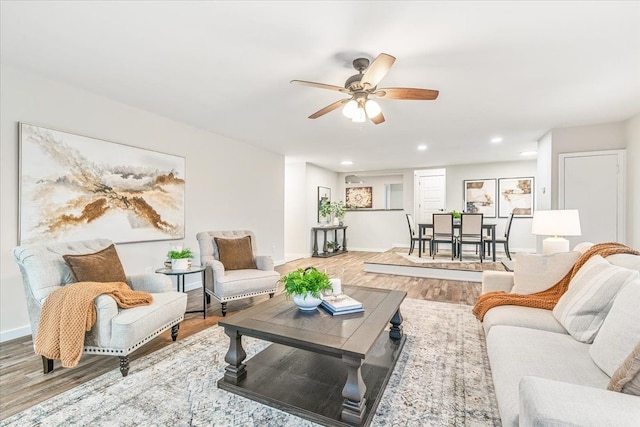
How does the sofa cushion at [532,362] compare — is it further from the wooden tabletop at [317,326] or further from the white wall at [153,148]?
the white wall at [153,148]

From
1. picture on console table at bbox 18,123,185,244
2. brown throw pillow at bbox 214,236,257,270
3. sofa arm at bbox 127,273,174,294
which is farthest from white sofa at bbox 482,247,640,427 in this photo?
picture on console table at bbox 18,123,185,244

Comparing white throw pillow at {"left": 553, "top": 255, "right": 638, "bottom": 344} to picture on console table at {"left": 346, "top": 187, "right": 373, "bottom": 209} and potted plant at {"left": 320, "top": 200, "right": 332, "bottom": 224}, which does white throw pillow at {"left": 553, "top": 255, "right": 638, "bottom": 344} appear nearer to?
potted plant at {"left": 320, "top": 200, "right": 332, "bottom": 224}

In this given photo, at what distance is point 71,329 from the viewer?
1958 millimetres

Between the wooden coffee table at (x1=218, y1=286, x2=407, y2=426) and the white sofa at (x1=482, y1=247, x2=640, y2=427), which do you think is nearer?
the white sofa at (x1=482, y1=247, x2=640, y2=427)

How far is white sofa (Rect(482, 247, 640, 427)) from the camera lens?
0.91 m

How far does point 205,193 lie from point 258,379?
3.30 m

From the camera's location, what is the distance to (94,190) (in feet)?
10.6

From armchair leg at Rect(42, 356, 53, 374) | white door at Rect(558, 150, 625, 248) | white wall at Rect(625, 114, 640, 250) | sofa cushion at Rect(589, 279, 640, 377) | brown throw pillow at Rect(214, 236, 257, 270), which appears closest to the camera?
sofa cushion at Rect(589, 279, 640, 377)

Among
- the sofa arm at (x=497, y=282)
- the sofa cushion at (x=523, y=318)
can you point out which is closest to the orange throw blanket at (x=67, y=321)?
the sofa cushion at (x=523, y=318)

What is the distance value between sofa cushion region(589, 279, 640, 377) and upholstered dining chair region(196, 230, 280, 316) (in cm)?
273

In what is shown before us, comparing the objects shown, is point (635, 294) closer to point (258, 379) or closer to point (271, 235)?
point (258, 379)

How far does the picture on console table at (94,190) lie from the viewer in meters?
2.78

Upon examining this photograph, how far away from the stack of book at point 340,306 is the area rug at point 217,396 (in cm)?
50

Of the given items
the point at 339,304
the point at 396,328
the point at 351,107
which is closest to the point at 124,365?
the point at 339,304
